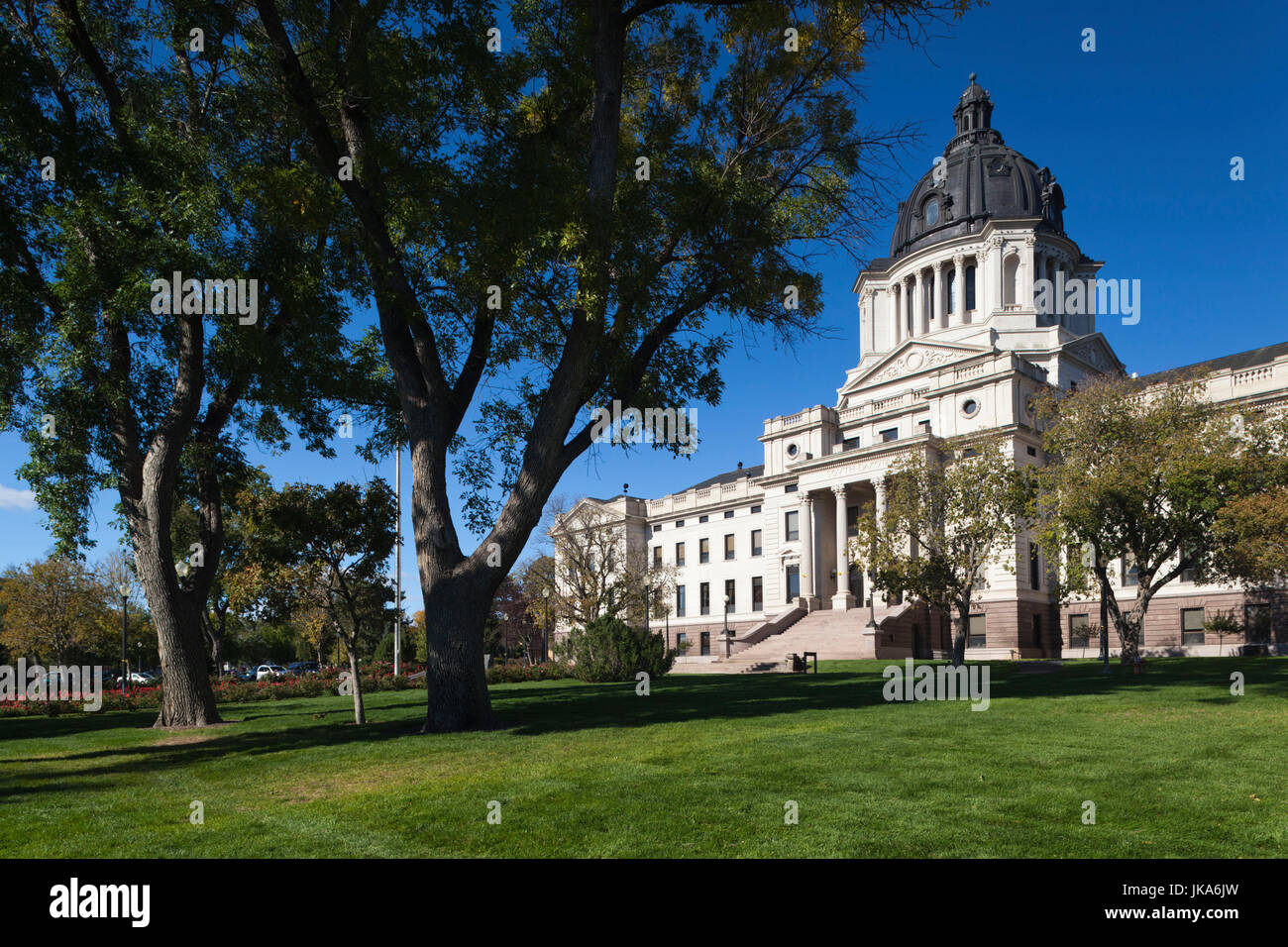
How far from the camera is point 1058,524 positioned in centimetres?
2644

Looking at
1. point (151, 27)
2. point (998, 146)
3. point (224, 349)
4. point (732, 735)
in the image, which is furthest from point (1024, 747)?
point (998, 146)

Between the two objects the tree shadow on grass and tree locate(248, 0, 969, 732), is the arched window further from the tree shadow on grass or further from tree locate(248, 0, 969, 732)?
tree locate(248, 0, 969, 732)

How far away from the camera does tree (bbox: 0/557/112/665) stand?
4381cm

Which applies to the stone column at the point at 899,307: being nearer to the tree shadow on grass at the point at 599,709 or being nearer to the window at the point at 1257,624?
the window at the point at 1257,624

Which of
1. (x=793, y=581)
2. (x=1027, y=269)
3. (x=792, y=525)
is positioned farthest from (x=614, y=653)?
(x=1027, y=269)

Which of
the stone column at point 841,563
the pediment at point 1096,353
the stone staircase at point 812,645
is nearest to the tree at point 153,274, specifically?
the stone staircase at point 812,645

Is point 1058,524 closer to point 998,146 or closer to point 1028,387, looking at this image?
point 1028,387

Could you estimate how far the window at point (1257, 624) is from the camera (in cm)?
3944

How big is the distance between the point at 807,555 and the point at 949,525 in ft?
93.9

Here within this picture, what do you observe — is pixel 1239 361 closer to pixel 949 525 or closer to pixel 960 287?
pixel 960 287

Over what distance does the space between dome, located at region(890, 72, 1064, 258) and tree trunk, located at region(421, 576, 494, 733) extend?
2350 inches

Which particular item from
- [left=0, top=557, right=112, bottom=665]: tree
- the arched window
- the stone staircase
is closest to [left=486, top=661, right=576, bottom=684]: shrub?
the stone staircase

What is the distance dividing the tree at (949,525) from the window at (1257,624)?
23322mm
